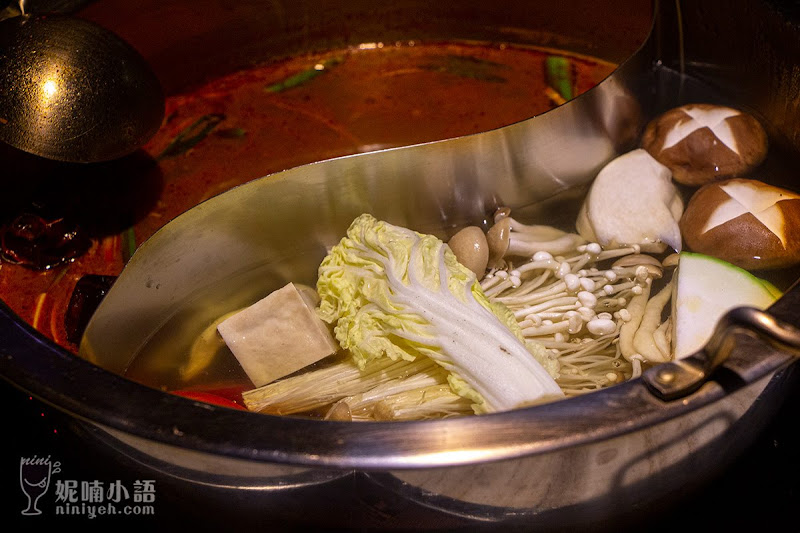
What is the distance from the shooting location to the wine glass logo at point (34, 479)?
1.54 metres

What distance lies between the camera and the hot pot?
103cm

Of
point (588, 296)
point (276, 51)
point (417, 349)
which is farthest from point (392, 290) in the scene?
point (276, 51)

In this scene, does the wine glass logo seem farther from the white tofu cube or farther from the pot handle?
the pot handle

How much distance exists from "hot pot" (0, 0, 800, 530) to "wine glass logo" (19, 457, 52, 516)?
27 centimetres

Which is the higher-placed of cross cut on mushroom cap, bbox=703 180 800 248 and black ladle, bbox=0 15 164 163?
black ladle, bbox=0 15 164 163

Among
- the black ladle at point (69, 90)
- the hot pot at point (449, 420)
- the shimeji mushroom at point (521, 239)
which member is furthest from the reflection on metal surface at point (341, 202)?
the black ladle at point (69, 90)

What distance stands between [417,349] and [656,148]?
1084mm

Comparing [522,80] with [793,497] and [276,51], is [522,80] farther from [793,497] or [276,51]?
[793,497]

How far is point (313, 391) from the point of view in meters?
1.67

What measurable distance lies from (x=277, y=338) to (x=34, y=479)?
2.17 feet

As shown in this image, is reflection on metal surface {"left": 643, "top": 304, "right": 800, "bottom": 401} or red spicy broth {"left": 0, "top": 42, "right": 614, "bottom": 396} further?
red spicy broth {"left": 0, "top": 42, "right": 614, "bottom": 396}

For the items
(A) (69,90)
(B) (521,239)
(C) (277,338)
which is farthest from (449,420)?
(A) (69,90)

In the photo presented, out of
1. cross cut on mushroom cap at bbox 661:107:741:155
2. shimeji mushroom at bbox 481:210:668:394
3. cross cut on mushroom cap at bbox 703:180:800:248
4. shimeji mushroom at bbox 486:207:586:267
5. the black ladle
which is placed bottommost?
shimeji mushroom at bbox 481:210:668:394

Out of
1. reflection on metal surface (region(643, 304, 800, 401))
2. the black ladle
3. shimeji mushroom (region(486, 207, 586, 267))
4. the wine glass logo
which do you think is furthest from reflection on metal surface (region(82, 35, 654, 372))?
reflection on metal surface (region(643, 304, 800, 401))
